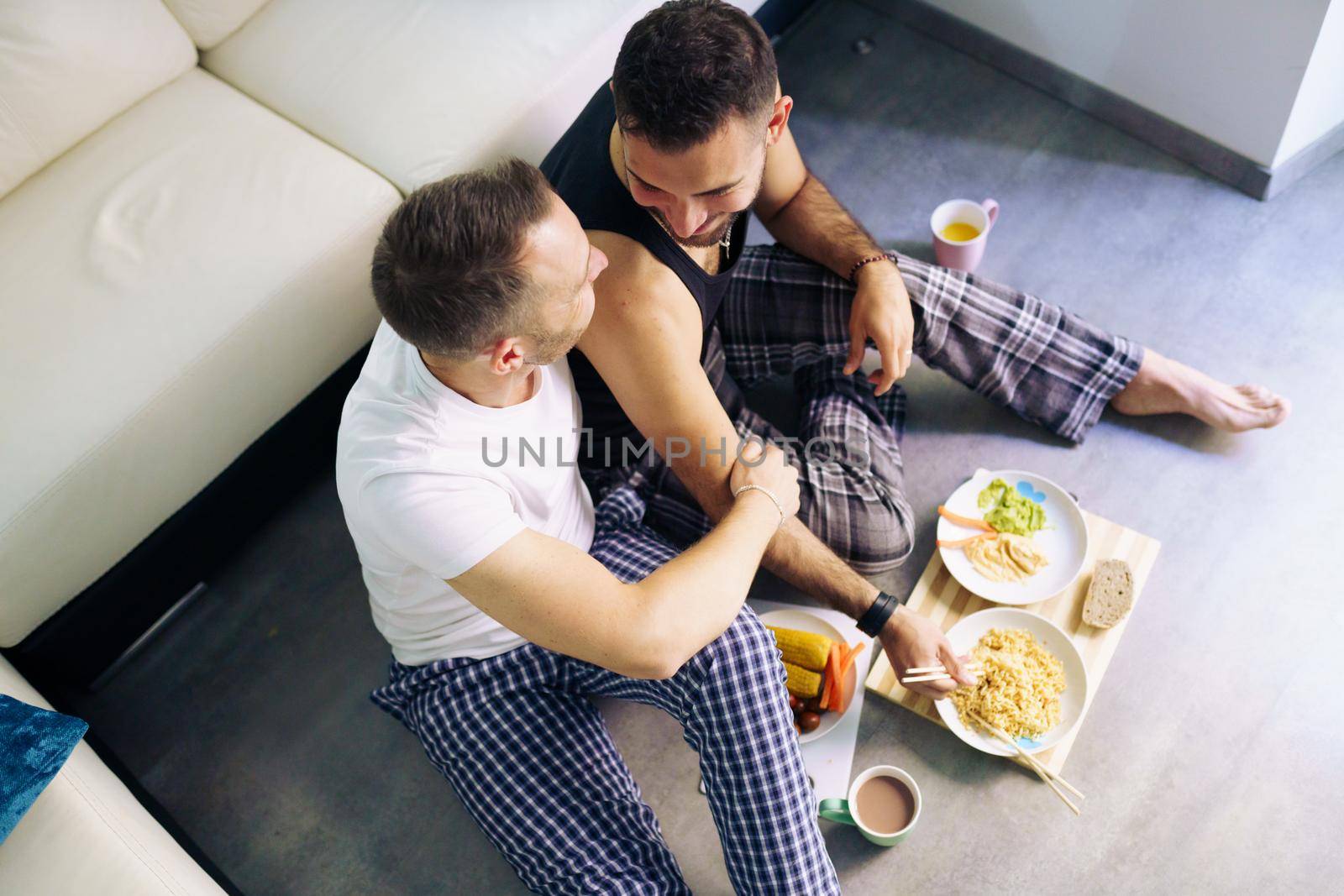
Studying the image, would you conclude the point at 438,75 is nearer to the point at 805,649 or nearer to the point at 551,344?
the point at 551,344

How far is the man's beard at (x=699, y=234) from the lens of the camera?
1.66 meters

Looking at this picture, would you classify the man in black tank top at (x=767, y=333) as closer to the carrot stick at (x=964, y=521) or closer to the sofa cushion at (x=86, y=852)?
the carrot stick at (x=964, y=521)

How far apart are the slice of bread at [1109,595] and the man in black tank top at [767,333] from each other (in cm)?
33

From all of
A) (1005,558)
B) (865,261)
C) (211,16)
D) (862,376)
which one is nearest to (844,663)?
(1005,558)

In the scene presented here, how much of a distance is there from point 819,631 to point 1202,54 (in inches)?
63.5

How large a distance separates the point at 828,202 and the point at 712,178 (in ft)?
2.26

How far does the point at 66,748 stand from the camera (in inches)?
62.9

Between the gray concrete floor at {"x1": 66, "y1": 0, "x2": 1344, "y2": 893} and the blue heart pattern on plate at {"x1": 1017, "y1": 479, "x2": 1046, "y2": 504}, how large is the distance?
15 centimetres

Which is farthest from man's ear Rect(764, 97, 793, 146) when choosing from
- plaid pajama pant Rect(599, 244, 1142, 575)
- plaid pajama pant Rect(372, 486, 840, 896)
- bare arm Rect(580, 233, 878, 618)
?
plaid pajama pant Rect(372, 486, 840, 896)

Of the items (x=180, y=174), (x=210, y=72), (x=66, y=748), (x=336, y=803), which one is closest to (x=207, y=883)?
(x=66, y=748)

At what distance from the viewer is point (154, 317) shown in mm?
2012

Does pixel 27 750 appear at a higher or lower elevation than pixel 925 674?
higher

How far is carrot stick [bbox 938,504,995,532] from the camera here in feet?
7.04

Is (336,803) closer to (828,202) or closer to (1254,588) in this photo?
(828,202)
